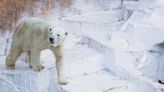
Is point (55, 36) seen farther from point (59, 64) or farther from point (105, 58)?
point (105, 58)

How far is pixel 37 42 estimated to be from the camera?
4031 millimetres

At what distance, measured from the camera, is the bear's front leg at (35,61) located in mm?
4094

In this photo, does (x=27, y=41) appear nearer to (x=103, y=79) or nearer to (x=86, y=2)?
(x=103, y=79)

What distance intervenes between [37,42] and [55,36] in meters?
0.39

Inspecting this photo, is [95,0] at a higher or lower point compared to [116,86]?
higher

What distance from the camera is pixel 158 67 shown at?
16.4 feet

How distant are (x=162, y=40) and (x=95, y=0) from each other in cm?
231

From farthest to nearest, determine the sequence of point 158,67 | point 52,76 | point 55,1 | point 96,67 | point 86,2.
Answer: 1. point 86,2
2. point 55,1
3. point 158,67
4. point 96,67
5. point 52,76

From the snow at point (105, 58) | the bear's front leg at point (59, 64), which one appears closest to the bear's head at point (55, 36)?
the bear's front leg at point (59, 64)

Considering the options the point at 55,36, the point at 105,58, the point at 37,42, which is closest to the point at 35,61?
the point at 37,42

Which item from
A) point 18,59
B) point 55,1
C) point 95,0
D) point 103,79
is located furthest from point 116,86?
point 95,0

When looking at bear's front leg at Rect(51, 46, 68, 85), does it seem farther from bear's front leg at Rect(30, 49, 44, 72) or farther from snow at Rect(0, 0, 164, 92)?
bear's front leg at Rect(30, 49, 44, 72)

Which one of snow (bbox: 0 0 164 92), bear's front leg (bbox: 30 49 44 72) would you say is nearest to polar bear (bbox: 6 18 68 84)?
bear's front leg (bbox: 30 49 44 72)

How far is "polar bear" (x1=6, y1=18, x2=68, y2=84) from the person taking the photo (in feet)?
12.3
